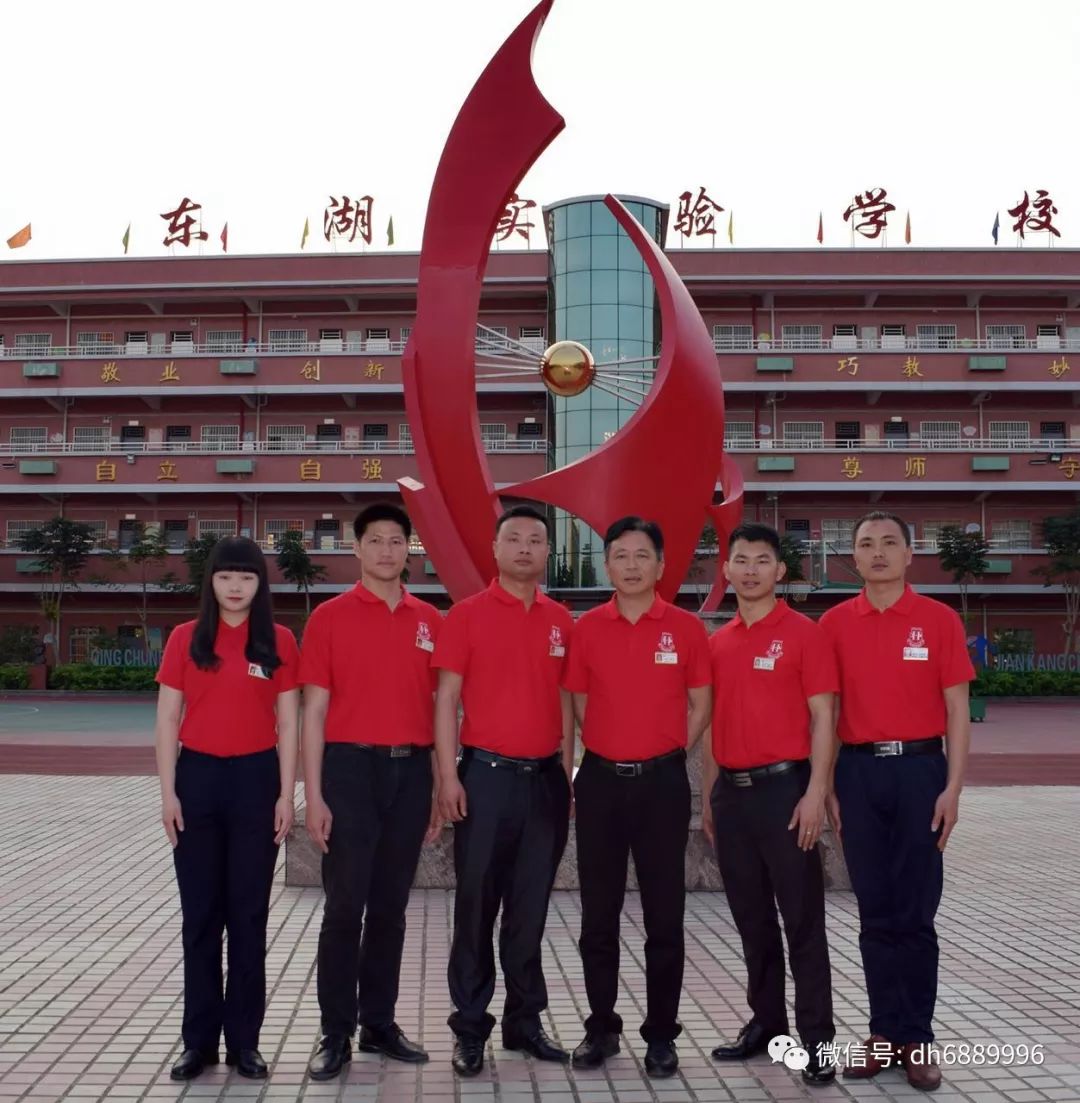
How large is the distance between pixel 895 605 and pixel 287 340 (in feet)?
91.9

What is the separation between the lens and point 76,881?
5660mm

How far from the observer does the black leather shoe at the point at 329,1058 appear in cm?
301

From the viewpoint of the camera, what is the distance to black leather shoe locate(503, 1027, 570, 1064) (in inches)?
123

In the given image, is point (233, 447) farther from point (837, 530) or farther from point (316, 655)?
point (316, 655)

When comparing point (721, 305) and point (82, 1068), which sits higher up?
point (721, 305)

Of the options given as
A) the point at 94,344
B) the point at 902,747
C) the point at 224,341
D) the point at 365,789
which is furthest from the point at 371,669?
the point at 94,344

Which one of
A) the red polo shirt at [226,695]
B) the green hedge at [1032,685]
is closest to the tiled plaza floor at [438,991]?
the red polo shirt at [226,695]

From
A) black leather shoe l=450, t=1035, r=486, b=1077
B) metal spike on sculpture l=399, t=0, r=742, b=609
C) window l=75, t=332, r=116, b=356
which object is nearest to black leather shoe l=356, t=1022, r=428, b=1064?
black leather shoe l=450, t=1035, r=486, b=1077

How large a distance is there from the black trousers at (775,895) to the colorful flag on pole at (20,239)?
108ft

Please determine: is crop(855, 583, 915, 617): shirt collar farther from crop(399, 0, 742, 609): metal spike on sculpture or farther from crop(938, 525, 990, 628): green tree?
crop(938, 525, 990, 628): green tree

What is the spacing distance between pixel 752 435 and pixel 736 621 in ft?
86.0

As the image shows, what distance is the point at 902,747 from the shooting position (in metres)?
3.10

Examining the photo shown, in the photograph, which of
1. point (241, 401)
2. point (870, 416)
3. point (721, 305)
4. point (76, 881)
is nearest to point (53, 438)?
point (241, 401)

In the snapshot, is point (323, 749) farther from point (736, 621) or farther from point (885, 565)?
point (885, 565)
